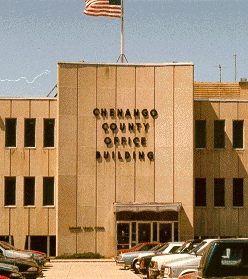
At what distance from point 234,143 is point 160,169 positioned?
6172 millimetres

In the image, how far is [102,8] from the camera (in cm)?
4916

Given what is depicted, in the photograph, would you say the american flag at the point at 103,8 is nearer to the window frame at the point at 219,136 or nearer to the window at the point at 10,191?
the window frame at the point at 219,136

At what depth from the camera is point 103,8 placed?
49.2m

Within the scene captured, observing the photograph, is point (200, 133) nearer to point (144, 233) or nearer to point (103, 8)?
point (144, 233)

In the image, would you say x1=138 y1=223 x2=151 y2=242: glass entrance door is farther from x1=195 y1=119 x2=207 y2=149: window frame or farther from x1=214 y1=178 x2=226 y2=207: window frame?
x1=195 y1=119 x2=207 y2=149: window frame

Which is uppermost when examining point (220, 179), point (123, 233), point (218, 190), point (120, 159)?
point (120, 159)

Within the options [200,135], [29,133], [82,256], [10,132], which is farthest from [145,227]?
[10,132]

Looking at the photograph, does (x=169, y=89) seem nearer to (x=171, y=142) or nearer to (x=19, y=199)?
(x=171, y=142)

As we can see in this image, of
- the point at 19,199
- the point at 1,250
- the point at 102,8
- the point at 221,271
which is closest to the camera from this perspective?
the point at 221,271

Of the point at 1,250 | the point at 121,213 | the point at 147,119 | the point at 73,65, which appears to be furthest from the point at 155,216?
the point at 1,250

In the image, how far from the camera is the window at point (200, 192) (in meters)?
54.3

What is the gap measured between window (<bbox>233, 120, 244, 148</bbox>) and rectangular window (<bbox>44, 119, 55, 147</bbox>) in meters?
12.4

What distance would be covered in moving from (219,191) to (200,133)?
4156mm

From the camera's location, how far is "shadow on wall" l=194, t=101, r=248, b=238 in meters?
54.2
